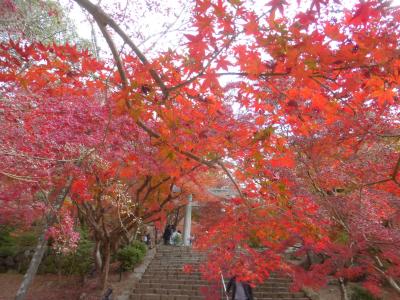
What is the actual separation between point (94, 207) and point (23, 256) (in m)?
5.73

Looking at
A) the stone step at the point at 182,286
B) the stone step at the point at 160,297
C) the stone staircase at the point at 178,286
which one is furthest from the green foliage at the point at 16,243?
the stone step at the point at 160,297

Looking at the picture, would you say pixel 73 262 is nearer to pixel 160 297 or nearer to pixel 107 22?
pixel 160 297

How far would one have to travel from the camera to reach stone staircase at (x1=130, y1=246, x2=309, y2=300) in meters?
10.9

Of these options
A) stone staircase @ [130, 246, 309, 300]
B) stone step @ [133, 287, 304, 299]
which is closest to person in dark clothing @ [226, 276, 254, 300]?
stone staircase @ [130, 246, 309, 300]

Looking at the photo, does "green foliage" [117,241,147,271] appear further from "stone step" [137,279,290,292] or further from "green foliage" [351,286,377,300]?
"green foliage" [351,286,377,300]

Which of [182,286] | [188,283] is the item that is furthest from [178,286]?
[188,283]

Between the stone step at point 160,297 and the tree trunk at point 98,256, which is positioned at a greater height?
the tree trunk at point 98,256

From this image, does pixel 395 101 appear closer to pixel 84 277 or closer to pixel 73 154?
pixel 73 154

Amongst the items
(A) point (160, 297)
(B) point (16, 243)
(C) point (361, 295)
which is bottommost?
(A) point (160, 297)

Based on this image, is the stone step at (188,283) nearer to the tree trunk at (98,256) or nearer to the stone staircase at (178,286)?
the stone staircase at (178,286)

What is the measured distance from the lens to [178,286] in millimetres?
11930

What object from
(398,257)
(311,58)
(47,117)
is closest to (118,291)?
(47,117)

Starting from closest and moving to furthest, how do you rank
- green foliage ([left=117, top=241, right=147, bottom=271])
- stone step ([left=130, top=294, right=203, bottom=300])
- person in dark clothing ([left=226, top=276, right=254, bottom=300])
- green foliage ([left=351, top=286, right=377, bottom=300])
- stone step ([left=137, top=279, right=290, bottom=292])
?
person in dark clothing ([left=226, top=276, right=254, bottom=300]), stone step ([left=130, top=294, right=203, bottom=300]), green foliage ([left=351, top=286, right=377, bottom=300]), stone step ([left=137, top=279, right=290, bottom=292]), green foliage ([left=117, top=241, right=147, bottom=271])

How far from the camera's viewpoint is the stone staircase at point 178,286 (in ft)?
35.9
